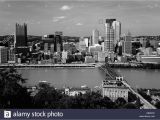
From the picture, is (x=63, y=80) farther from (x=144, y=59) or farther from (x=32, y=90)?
(x=144, y=59)

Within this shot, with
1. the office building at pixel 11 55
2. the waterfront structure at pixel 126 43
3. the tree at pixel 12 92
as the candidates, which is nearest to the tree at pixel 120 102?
the tree at pixel 12 92

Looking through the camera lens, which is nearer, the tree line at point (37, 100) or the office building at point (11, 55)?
the tree line at point (37, 100)

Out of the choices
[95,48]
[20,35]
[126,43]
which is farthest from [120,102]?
[126,43]

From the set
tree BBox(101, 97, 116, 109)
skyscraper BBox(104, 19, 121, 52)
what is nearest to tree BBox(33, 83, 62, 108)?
tree BBox(101, 97, 116, 109)

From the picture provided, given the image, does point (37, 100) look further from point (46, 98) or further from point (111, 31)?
point (111, 31)

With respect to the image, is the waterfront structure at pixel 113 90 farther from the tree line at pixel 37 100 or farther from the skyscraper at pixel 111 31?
the skyscraper at pixel 111 31
